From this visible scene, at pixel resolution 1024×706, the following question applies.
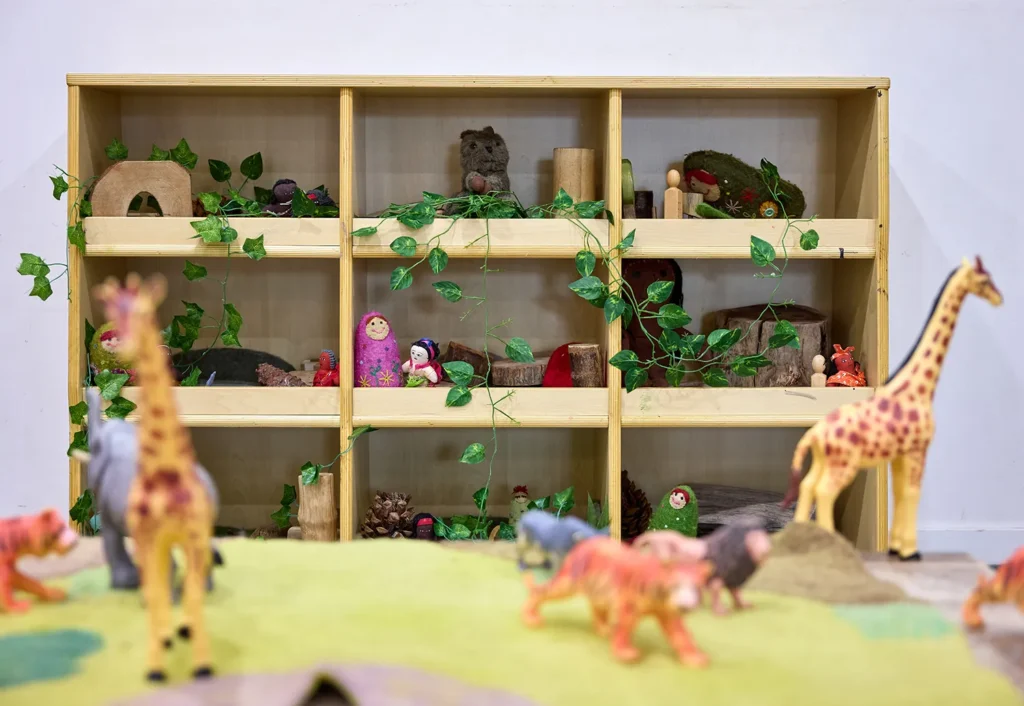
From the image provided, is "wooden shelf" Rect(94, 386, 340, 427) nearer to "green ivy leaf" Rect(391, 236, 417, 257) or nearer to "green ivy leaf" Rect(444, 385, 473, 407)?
"green ivy leaf" Rect(444, 385, 473, 407)

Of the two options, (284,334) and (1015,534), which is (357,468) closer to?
(284,334)

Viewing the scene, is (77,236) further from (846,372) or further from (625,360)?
(846,372)

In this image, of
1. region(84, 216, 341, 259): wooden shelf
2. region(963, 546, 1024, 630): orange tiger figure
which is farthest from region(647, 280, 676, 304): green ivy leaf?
region(963, 546, 1024, 630): orange tiger figure

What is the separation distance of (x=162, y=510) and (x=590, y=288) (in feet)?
5.04

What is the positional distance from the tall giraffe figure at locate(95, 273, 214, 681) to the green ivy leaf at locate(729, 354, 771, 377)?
171 cm

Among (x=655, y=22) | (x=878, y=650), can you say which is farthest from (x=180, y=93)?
(x=878, y=650)

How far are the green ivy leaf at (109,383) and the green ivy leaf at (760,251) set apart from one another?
1709 mm

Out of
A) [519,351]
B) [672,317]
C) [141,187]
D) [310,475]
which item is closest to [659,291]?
[672,317]

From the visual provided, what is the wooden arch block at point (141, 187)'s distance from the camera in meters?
2.54

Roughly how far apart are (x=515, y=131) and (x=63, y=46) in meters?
1.39

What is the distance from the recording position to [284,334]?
2922 millimetres

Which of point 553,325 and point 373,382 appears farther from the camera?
point 553,325

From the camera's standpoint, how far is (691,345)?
8.43 ft

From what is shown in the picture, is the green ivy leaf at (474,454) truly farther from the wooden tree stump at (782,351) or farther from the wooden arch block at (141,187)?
the wooden arch block at (141,187)
